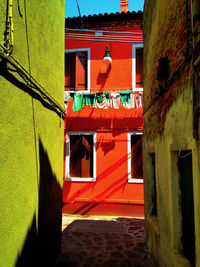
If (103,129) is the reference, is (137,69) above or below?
above

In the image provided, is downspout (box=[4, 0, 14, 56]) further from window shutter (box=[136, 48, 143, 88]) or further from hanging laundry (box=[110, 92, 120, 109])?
window shutter (box=[136, 48, 143, 88])

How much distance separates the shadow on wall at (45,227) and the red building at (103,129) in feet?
13.3

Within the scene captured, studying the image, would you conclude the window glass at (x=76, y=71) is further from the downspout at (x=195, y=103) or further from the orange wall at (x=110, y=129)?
the downspout at (x=195, y=103)

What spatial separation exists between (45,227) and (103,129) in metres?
5.80

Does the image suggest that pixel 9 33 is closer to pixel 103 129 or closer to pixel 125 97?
pixel 125 97

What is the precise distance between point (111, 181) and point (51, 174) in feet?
16.3

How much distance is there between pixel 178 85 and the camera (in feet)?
10.4

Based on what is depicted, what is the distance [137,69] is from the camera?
991cm

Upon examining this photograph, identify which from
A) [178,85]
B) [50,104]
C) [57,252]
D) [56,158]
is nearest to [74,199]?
[57,252]

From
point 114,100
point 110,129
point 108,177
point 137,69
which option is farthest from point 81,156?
point 137,69

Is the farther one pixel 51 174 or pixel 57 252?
pixel 57 252

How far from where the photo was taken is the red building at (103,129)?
368 inches

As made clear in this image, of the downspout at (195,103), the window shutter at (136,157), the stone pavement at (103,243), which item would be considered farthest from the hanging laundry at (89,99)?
the downspout at (195,103)

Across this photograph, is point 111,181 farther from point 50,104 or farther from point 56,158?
point 50,104
